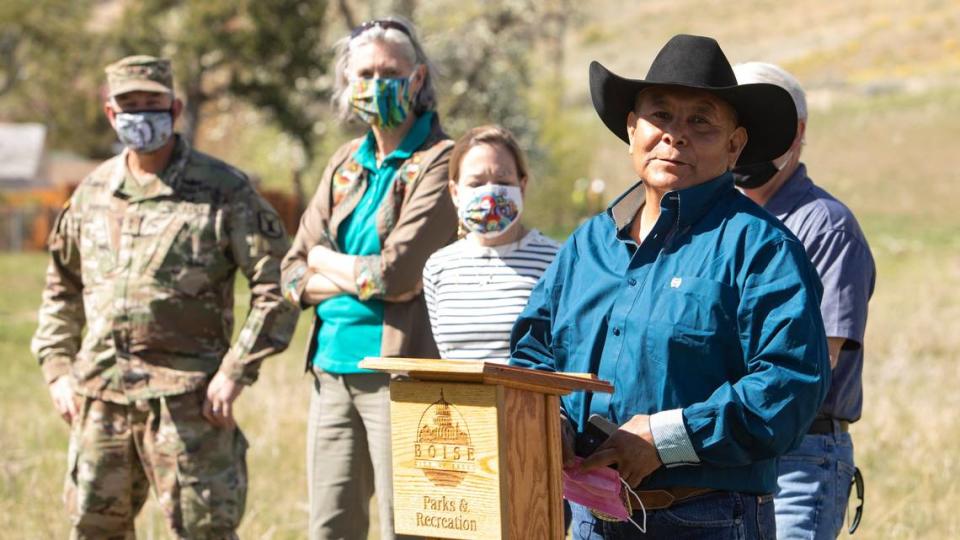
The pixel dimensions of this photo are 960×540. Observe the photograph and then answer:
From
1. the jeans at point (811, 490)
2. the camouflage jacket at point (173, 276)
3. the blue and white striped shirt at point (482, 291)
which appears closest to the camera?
the jeans at point (811, 490)

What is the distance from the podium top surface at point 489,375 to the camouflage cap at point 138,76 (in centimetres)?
285

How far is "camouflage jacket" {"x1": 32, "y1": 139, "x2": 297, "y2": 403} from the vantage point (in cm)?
591

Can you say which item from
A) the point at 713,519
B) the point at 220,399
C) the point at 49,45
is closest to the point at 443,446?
the point at 713,519

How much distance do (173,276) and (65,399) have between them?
2.45 feet

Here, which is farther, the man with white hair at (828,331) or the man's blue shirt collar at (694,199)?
the man with white hair at (828,331)

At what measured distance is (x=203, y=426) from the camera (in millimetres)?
5918

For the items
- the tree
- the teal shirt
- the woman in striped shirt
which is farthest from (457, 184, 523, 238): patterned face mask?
the tree

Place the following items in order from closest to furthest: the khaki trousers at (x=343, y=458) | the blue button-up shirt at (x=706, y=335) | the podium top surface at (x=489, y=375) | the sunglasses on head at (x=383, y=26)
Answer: the podium top surface at (x=489, y=375)
the blue button-up shirt at (x=706, y=335)
the khaki trousers at (x=343, y=458)
the sunglasses on head at (x=383, y=26)

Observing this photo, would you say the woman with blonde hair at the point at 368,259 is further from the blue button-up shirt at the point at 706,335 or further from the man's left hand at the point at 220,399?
the blue button-up shirt at the point at 706,335

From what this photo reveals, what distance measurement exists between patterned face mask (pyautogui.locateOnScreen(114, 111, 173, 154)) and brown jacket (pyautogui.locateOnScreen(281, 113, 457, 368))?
0.70 metres

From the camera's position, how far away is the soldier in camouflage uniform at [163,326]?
5871mm

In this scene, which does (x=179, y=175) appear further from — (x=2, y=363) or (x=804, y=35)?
(x=804, y=35)

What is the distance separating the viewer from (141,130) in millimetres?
5930

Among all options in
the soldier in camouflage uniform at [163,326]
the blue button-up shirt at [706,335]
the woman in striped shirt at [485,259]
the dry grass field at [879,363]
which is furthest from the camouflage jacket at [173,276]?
the blue button-up shirt at [706,335]
